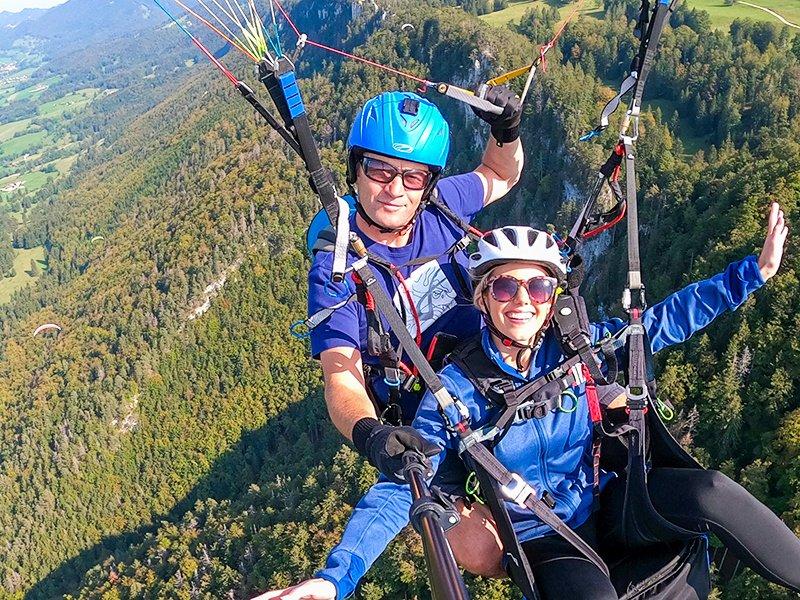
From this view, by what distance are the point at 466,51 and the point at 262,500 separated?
7180 cm

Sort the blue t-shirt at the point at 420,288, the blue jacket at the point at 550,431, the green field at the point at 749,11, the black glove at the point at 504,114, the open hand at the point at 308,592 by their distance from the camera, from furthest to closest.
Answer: the green field at the point at 749,11 < the black glove at the point at 504,114 < the blue t-shirt at the point at 420,288 < the blue jacket at the point at 550,431 < the open hand at the point at 308,592

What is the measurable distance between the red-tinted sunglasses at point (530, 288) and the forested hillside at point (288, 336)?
2007 cm

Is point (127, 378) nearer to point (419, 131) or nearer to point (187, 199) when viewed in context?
point (187, 199)

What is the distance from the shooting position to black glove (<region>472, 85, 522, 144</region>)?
18.5 ft

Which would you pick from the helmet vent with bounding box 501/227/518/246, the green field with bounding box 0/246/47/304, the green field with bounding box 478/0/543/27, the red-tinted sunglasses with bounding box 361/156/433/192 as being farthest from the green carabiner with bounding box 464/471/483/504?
the green field with bounding box 0/246/47/304

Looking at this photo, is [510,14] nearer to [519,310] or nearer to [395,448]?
[519,310]

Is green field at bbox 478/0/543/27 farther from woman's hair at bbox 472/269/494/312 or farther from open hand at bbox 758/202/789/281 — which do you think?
woman's hair at bbox 472/269/494/312

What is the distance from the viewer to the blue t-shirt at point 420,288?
198 inches

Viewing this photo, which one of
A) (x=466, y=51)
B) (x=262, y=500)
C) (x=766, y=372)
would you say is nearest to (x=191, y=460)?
(x=262, y=500)

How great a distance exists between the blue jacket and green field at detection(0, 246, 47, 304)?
550 ft

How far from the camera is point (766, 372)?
30281 millimetres

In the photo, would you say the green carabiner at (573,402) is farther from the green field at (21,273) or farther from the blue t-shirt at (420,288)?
the green field at (21,273)

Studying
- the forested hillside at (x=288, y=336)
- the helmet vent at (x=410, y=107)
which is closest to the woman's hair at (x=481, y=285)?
the helmet vent at (x=410, y=107)

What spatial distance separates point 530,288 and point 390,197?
1512 millimetres
